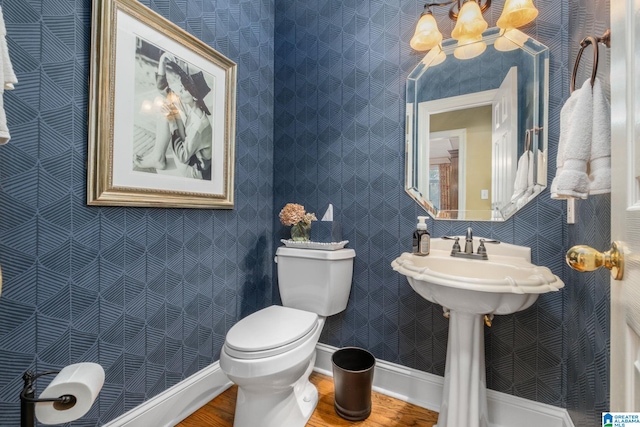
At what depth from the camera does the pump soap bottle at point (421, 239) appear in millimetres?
1414

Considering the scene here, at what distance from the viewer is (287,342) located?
118 centimetres

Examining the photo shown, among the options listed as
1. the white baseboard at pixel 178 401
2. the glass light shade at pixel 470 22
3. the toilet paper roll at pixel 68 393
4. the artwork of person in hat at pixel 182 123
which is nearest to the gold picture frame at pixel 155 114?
the artwork of person in hat at pixel 182 123

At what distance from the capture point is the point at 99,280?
1106 mm

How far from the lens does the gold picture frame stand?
1.10 m

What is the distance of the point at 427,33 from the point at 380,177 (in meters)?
0.74

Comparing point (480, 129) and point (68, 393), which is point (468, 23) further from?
point (68, 393)

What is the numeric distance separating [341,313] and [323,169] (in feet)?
2.97

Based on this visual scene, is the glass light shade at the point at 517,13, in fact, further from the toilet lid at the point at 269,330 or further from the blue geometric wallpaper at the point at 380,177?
the toilet lid at the point at 269,330

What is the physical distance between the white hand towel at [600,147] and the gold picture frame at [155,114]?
149 cm

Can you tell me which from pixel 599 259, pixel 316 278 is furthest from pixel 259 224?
pixel 599 259

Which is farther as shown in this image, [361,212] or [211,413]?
[361,212]

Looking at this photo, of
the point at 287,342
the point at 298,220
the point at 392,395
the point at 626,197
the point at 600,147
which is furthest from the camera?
the point at 298,220

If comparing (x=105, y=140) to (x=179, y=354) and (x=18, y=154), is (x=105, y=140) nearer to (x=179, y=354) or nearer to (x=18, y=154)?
(x=18, y=154)

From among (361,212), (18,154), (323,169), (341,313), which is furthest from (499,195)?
(18,154)
